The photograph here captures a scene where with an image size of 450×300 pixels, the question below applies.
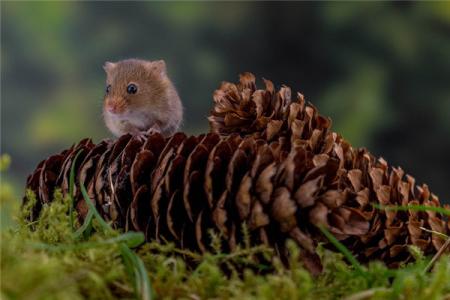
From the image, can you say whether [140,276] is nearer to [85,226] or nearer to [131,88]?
[85,226]

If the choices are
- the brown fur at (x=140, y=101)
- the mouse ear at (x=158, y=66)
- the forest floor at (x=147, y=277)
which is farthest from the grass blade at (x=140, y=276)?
the mouse ear at (x=158, y=66)

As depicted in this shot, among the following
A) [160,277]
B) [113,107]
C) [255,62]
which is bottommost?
[160,277]

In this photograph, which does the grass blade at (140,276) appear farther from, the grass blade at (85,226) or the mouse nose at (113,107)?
the mouse nose at (113,107)

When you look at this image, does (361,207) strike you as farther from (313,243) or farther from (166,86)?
(166,86)

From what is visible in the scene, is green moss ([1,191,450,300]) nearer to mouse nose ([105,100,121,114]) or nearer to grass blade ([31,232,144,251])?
grass blade ([31,232,144,251])

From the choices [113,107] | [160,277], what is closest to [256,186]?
[160,277]

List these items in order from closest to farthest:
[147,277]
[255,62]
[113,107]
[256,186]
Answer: [147,277], [256,186], [113,107], [255,62]

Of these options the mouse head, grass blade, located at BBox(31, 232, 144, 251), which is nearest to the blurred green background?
the mouse head
